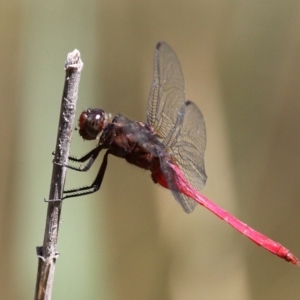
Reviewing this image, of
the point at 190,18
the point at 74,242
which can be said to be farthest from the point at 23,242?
the point at 190,18

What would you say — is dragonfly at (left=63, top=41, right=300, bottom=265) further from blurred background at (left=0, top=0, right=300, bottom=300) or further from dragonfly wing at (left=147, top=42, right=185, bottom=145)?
blurred background at (left=0, top=0, right=300, bottom=300)

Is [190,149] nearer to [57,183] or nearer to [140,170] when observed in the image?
[57,183]

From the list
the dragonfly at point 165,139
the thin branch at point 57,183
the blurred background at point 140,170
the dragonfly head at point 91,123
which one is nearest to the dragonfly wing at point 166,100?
the dragonfly at point 165,139

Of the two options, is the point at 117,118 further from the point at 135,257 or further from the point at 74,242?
the point at 135,257

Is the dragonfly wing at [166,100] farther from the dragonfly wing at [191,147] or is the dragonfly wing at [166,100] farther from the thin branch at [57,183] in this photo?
the thin branch at [57,183]

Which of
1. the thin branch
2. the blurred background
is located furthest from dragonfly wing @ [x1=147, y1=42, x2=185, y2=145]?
the blurred background
